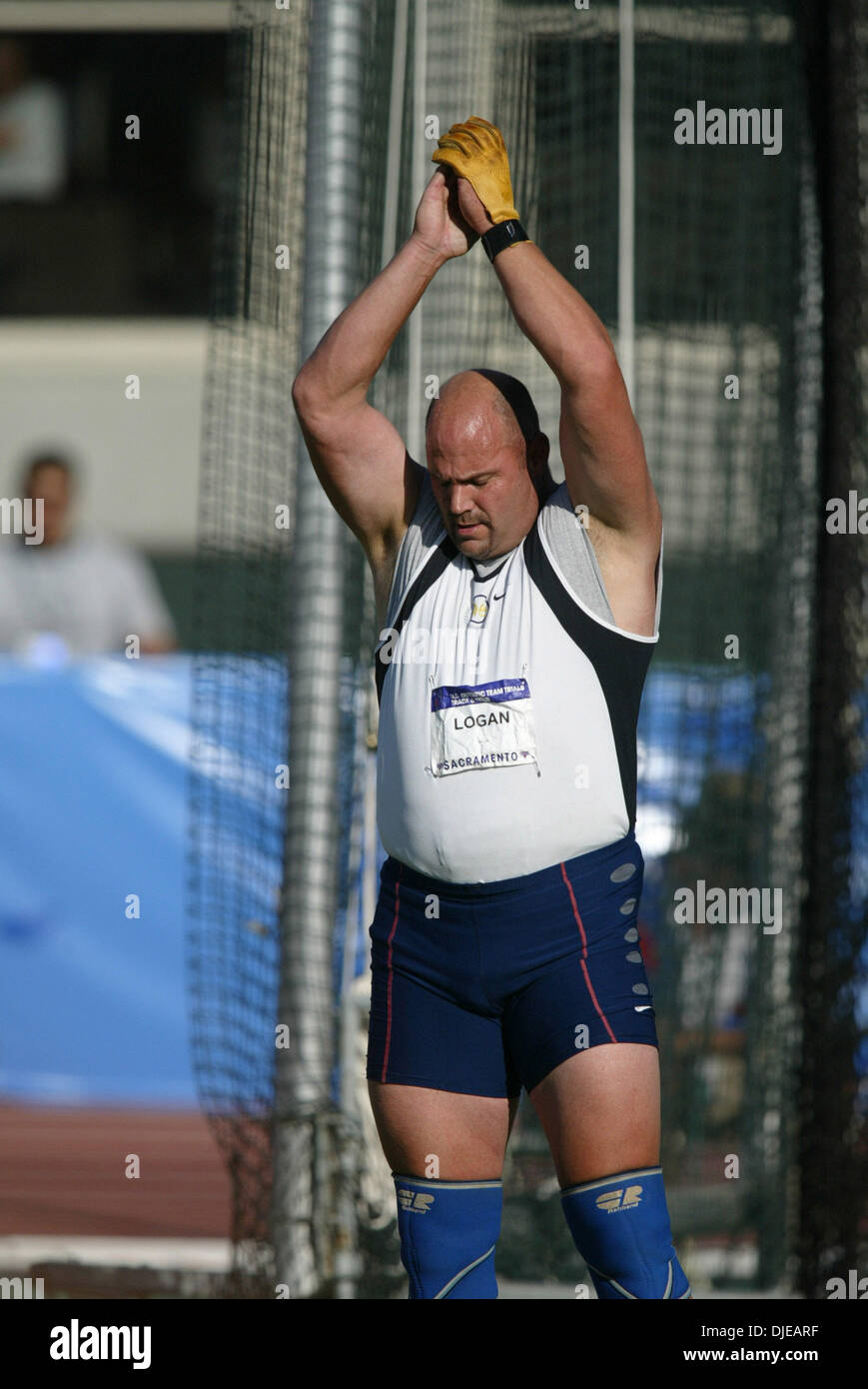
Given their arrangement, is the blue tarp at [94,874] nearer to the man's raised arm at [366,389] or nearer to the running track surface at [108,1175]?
the running track surface at [108,1175]

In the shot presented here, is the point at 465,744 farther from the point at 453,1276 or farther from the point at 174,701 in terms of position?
the point at 174,701

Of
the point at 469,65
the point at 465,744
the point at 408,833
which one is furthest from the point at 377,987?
the point at 469,65

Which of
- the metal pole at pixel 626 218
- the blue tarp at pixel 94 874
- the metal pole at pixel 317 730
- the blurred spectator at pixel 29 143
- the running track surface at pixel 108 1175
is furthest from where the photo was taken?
the blurred spectator at pixel 29 143

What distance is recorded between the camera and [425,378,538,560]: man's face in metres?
2.82

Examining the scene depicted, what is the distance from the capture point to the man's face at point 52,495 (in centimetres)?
793

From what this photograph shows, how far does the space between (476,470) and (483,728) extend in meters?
0.45

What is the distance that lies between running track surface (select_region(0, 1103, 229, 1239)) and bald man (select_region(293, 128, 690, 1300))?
11.2 feet

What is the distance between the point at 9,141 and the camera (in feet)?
45.9

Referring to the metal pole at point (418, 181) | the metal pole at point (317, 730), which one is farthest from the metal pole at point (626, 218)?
the metal pole at point (317, 730)

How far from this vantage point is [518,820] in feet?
9.14

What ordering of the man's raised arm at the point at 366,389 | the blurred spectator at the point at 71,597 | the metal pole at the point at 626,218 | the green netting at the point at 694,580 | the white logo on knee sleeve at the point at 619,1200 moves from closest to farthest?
1. the white logo on knee sleeve at the point at 619,1200
2. the man's raised arm at the point at 366,389
3. the metal pole at the point at 626,218
4. the green netting at the point at 694,580
5. the blurred spectator at the point at 71,597

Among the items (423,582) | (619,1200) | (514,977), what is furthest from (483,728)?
(619,1200)

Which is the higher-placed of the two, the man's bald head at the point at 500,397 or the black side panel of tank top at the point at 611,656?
the man's bald head at the point at 500,397

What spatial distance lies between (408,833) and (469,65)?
2911mm
